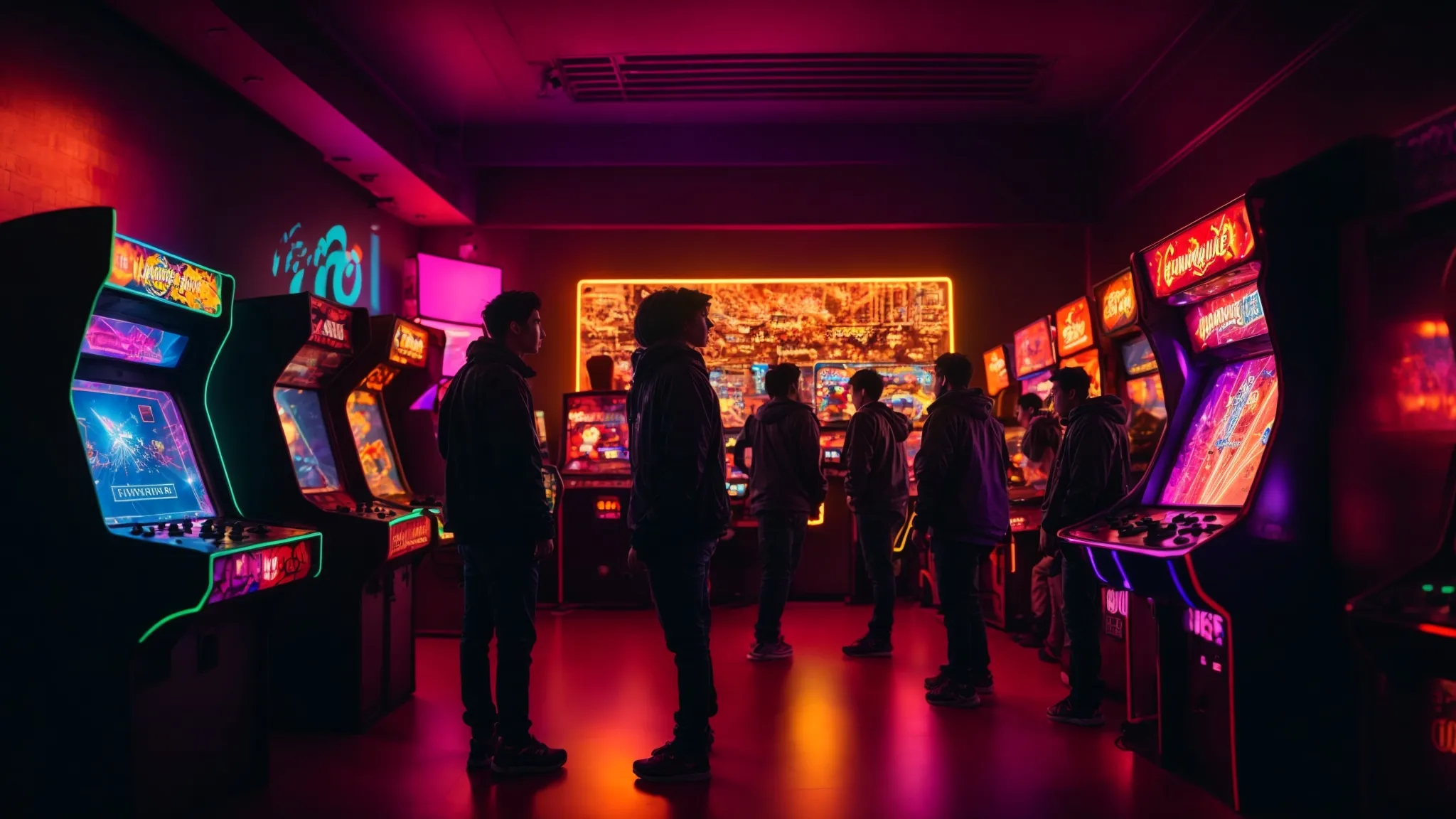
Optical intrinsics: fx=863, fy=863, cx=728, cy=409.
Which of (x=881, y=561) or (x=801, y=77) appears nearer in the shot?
(x=881, y=561)

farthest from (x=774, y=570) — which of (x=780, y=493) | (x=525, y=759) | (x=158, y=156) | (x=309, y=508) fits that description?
(x=158, y=156)

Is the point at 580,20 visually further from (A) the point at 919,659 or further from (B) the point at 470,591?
(A) the point at 919,659

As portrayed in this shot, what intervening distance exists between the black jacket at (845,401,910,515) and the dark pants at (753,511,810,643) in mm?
409

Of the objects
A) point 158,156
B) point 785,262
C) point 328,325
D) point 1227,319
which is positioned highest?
point 785,262

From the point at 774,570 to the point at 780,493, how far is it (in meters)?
0.42

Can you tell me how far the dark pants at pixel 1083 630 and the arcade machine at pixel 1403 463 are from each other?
1.02 metres

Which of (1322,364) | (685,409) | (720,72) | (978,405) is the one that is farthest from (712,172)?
(1322,364)

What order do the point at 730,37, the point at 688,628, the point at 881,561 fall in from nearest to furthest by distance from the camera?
the point at 688,628 < the point at 881,561 < the point at 730,37

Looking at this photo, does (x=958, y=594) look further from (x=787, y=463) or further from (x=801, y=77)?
(x=801, y=77)

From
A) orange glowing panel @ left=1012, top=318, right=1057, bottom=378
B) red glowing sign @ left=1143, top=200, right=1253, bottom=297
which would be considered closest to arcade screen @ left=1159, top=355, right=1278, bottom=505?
red glowing sign @ left=1143, top=200, right=1253, bottom=297

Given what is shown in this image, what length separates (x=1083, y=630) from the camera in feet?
11.3

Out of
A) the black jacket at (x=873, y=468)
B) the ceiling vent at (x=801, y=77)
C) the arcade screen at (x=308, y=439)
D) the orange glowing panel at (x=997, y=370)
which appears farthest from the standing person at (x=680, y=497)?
the orange glowing panel at (x=997, y=370)

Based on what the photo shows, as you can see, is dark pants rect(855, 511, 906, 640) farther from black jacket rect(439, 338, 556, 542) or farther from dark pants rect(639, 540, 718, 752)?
black jacket rect(439, 338, 556, 542)

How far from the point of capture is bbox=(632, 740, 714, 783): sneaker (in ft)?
9.29
